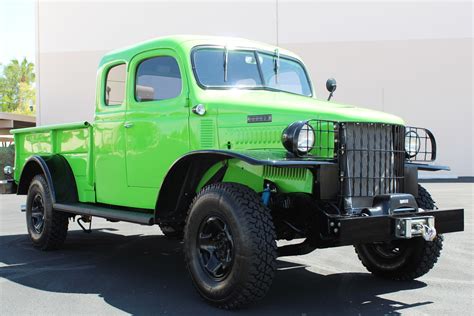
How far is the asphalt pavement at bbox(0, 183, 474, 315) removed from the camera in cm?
420

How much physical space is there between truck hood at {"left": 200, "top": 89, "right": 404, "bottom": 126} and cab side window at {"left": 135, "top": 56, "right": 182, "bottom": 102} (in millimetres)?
444

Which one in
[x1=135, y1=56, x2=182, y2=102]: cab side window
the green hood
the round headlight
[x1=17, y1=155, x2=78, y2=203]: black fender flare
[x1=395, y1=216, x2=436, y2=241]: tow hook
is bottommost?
[x1=395, y1=216, x2=436, y2=241]: tow hook

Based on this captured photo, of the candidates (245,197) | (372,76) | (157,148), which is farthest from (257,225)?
(372,76)

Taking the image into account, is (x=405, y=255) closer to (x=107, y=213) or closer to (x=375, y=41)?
(x=107, y=213)

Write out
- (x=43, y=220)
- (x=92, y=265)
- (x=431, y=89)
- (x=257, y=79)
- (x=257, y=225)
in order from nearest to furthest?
(x=257, y=225)
(x=257, y=79)
(x=92, y=265)
(x=43, y=220)
(x=431, y=89)

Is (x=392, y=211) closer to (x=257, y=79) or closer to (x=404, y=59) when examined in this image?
(x=257, y=79)

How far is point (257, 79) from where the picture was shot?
514 centimetres

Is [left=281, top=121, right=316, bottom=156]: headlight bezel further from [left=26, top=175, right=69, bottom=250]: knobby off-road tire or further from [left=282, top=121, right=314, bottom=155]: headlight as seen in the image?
[left=26, top=175, right=69, bottom=250]: knobby off-road tire

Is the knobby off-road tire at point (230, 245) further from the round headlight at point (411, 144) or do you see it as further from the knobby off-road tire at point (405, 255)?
the knobby off-road tire at point (405, 255)

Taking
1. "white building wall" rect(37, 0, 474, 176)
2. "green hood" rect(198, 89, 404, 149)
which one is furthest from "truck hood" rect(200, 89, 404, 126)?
"white building wall" rect(37, 0, 474, 176)

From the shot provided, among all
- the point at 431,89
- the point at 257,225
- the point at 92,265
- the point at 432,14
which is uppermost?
the point at 432,14

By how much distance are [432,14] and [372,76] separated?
3770 mm

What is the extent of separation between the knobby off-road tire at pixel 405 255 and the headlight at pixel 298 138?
138cm

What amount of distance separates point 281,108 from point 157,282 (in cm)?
194
